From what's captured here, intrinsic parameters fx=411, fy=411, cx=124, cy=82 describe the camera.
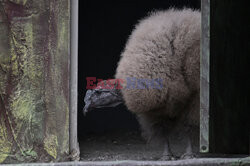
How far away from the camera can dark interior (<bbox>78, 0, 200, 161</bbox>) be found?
7066mm

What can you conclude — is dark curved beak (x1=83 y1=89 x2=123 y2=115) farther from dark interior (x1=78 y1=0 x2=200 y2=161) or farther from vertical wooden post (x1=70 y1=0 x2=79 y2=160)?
dark interior (x1=78 y1=0 x2=200 y2=161)

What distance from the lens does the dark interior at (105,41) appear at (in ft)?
23.2

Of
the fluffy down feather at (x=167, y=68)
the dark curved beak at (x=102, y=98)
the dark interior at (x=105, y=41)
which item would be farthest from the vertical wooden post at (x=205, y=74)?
the dark interior at (x=105, y=41)

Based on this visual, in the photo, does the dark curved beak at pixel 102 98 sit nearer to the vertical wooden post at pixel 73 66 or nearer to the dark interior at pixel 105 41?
the vertical wooden post at pixel 73 66

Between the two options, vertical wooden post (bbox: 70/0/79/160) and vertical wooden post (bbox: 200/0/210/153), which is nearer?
vertical wooden post (bbox: 200/0/210/153)

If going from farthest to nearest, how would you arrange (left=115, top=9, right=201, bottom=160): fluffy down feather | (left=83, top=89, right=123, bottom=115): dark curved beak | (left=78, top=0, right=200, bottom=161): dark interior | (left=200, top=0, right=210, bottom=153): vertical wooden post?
1. (left=78, top=0, right=200, bottom=161): dark interior
2. (left=83, top=89, right=123, bottom=115): dark curved beak
3. (left=115, top=9, right=201, bottom=160): fluffy down feather
4. (left=200, top=0, right=210, bottom=153): vertical wooden post

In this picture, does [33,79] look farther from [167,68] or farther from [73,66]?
[167,68]

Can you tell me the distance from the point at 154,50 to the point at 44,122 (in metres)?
1.31

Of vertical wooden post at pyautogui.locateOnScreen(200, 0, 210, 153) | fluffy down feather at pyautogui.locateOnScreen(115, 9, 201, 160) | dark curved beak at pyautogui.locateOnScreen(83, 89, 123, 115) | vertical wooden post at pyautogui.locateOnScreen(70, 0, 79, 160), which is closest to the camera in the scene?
vertical wooden post at pyautogui.locateOnScreen(200, 0, 210, 153)

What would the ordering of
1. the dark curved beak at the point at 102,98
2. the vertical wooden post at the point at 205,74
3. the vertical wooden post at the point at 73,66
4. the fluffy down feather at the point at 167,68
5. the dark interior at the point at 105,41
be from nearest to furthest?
the vertical wooden post at the point at 205,74 → the fluffy down feather at the point at 167,68 → the vertical wooden post at the point at 73,66 → the dark curved beak at the point at 102,98 → the dark interior at the point at 105,41

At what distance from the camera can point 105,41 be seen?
7164mm

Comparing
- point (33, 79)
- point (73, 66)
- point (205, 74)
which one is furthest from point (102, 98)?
point (205, 74)

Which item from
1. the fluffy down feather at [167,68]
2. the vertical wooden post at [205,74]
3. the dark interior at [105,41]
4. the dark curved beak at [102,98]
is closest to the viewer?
the vertical wooden post at [205,74]

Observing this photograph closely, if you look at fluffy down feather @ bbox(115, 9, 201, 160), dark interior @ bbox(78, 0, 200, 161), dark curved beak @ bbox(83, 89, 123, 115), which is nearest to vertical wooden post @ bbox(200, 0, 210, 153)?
fluffy down feather @ bbox(115, 9, 201, 160)
